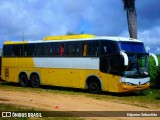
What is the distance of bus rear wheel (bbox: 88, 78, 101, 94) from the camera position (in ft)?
73.2

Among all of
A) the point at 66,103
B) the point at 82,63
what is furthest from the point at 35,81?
the point at 66,103

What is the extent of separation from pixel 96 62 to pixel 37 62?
5.53m

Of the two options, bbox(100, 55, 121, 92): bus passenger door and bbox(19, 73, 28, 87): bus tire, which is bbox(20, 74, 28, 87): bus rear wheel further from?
bbox(100, 55, 121, 92): bus passenger door

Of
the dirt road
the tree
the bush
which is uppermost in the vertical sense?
the tree

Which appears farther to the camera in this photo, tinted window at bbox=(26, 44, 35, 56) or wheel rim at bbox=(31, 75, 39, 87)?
wheel rim at bbox=(31, 75, 39, 87)

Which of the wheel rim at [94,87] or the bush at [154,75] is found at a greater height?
the bush at [154,75]

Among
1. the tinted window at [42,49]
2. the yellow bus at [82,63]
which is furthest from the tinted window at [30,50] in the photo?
the tinted window at [42,49]

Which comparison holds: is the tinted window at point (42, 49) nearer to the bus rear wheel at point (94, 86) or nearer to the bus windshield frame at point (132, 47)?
the bus rear wheel at point (94, 86)

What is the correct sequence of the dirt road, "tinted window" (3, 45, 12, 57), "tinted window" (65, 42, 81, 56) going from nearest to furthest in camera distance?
the dirt road < "tinted window" (65, 42, 81, 56) < "tinted window" (3, 45, 12, 57)

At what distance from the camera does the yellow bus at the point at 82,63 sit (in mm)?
20984

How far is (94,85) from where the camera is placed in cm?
2255

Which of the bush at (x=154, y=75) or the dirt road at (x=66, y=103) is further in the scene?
the bush at (x=154, y=75)

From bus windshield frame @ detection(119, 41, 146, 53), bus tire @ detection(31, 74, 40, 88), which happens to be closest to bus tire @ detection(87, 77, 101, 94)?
bus windshield frame @ detection(119, 41, 146, 53)

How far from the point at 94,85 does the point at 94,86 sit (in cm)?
6
